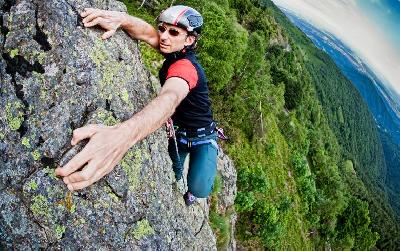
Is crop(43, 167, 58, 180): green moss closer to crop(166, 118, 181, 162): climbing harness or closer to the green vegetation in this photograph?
crop(166, 118, 181, 162): climbing harness

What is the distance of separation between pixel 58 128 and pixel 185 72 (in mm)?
2305

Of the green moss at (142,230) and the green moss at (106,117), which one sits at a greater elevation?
the green moss at (106,117)

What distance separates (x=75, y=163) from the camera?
225 inches

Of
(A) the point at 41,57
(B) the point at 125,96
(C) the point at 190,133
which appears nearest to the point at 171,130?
(C) the point at 190,133

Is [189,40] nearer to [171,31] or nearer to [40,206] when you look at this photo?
[171,31]

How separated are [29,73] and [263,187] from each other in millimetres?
53103

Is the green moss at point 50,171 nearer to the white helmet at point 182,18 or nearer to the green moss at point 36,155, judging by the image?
the green moss at point 36,155

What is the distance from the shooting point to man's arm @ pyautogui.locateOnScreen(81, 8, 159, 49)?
7801mm

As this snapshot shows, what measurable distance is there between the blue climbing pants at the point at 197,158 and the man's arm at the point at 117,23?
232 cm

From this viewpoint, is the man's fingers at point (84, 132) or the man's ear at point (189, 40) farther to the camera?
the man's ear at point (189, 40)

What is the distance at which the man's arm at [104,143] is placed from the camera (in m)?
5.69

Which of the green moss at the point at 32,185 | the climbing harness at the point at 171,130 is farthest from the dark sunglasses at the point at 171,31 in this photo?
the green moss at the point at 32,185

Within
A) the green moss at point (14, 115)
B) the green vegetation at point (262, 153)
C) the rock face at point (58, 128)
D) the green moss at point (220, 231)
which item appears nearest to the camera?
the rock face at point (58, 128)

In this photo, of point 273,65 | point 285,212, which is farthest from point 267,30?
point 285,212
